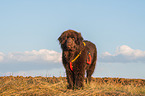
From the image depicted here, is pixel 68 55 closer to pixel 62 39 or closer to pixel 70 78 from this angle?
pixel 62 39

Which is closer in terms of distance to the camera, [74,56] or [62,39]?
[62,39]

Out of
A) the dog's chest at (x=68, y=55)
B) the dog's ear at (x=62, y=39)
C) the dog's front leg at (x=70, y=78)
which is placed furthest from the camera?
the dog's front leg at (x=70, y=78)

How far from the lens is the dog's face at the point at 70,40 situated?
7148 millimetres

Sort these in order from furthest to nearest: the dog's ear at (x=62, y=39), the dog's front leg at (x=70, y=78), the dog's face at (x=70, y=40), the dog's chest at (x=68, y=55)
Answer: the dog's front leg at (x=70, y=78)
the dog's chest at (x=68, y=55)
the dog's ear at (x=62, y=39)
the dog's face at (x=70, y=40)

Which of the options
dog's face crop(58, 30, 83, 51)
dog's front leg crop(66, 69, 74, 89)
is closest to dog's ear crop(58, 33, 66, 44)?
dog's face crop(58, 30, 83, 51)

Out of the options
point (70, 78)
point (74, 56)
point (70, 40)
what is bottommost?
point (70, 78)

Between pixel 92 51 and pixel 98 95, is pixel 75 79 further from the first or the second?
pixel 92 51

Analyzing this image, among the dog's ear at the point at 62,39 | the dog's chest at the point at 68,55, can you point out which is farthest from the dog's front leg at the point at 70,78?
the dog's ear at the point at 62,39

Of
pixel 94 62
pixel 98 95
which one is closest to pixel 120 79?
pixel 94 62

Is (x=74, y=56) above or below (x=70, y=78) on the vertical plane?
above

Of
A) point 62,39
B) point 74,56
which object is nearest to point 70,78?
point 74,56

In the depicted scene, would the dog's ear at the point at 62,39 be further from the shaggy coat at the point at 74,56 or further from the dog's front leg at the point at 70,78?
the dog's front leg at the point at 70,78

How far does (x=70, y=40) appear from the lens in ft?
23.4

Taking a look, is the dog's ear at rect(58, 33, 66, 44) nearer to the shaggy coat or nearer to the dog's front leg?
the shaggy coat
